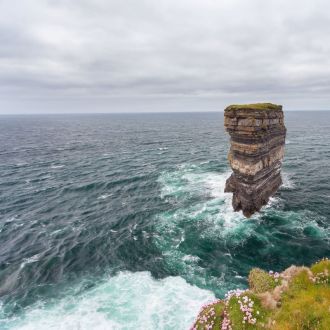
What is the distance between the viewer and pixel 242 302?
583 inches

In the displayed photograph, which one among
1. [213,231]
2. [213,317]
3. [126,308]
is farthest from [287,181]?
[213,317]

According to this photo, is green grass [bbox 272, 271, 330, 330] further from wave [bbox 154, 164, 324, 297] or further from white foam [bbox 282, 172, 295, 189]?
white foam [bbox 282, 172, 295, 189]

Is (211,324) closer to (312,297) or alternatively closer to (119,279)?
(312,297)

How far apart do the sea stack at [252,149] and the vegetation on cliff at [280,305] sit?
76.7 feet

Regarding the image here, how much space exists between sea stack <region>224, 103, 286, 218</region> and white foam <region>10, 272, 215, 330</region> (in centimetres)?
1989

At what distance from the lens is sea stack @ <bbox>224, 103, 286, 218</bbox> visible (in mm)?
37562

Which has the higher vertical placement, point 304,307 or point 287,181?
point 304,307

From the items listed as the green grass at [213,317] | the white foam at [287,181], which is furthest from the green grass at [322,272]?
the white foam at [287,181]

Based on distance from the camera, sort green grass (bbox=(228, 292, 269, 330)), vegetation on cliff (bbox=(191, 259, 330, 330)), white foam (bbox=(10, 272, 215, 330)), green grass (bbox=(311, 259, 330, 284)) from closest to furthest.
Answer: vegetation on cliff (bbox=(191, 259, 330, 330)), green grass (bbox=(228, 292, 269, 330)), green grass (bbox=(311, 259, 330, 284)), white foam (bbox=(10, 272, 215, 330))

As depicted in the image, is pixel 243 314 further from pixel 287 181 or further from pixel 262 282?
pixel 287 181

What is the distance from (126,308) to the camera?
23.8 meters

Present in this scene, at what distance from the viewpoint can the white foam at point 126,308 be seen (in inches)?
874

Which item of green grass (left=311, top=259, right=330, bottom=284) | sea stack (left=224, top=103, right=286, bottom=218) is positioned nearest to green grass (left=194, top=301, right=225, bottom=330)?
green grass (left=311, top=259, right=330, bottom=284)

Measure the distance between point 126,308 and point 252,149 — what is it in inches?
1103
